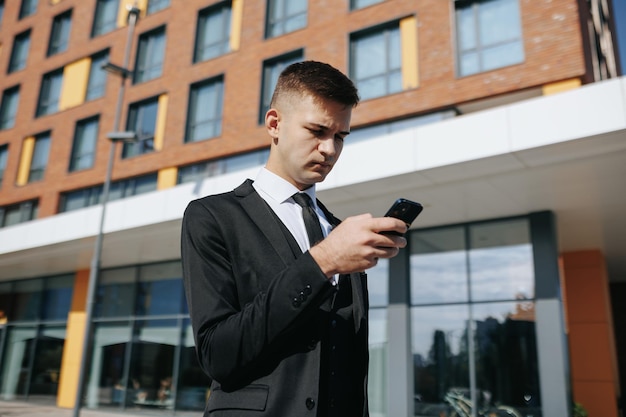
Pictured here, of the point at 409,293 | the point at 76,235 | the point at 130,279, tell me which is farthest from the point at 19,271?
the point at 409,293

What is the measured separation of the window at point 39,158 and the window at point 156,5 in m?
6.97

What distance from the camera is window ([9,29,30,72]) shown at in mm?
25266

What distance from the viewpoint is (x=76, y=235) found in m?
15.3

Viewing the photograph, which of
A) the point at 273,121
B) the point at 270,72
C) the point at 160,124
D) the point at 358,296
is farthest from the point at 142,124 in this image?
the point at 358,296

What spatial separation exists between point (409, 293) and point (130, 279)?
10.1m

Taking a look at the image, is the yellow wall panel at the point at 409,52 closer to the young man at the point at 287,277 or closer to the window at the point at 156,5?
the window at the point at 156,5

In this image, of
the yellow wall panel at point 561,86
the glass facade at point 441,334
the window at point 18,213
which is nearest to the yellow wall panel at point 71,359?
the glass facade at point 441,334

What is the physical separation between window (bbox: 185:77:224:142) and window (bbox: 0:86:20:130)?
11.0 meters

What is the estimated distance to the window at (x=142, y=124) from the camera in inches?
759

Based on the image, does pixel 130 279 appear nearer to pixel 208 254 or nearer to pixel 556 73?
pixel 556 73

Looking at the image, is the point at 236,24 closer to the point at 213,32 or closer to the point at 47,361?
the point at 213,32

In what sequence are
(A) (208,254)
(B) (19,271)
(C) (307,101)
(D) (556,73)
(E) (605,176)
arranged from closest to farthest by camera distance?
(A) (208,254), (C) (307,101), (E) (605,176), (D) (556,73), (B) (19,271)

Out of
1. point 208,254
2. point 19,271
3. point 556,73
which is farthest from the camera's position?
point 19,271

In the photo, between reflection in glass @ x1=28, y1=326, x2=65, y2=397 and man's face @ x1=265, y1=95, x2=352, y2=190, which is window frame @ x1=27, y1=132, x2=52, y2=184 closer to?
reflection in glass @ x1=28, y1=326, x2=65, y2=397
